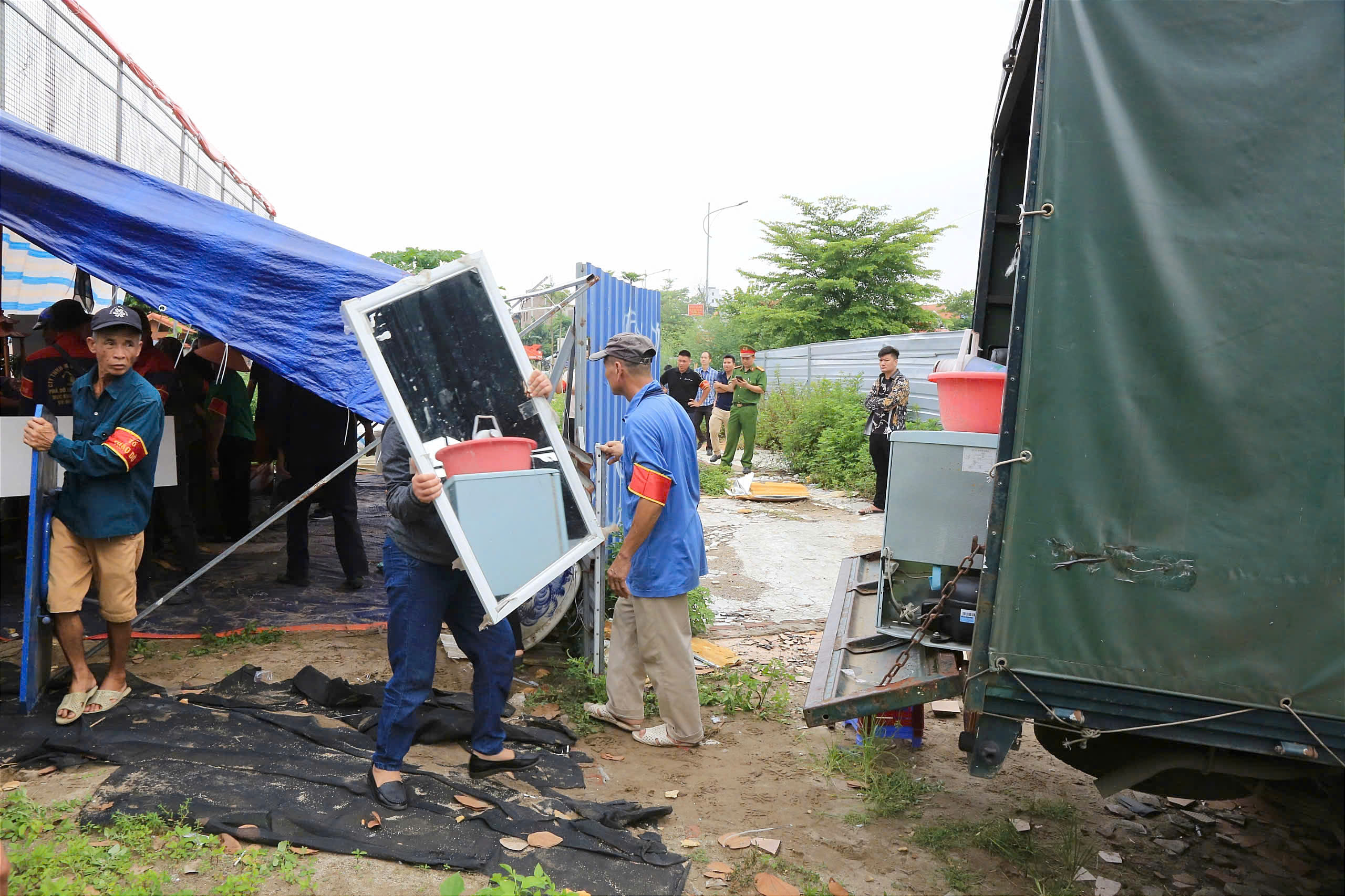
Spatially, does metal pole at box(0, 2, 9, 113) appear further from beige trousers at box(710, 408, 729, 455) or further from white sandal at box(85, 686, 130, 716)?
beige trousers at box(710, 408, 729, 455)

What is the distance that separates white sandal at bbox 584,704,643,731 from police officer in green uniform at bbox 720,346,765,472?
930 cm

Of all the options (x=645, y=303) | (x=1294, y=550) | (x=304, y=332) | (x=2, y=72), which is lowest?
(x=1294, y=550)

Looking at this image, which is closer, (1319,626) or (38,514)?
(1319,626)

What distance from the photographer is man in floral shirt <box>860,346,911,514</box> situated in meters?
10.7

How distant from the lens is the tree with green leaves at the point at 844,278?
29.4m

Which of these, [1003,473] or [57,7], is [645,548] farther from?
[57,7]

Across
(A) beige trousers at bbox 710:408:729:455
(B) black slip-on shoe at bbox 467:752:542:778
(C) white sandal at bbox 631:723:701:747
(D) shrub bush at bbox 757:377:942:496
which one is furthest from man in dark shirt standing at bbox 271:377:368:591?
(A) beige trousers at bbox 710:408:729:455

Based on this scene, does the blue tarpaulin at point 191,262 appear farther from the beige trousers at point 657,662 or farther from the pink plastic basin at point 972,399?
the pink plastic basin at point 972,399

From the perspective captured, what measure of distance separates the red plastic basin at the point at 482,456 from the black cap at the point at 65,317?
372 centimetres

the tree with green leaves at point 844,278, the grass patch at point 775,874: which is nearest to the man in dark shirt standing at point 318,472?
the grass patch at point 775,874

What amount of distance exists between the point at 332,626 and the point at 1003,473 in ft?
15.7

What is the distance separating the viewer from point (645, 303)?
6934 mm

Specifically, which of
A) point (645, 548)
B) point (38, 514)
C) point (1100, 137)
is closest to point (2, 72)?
point (38, 514)

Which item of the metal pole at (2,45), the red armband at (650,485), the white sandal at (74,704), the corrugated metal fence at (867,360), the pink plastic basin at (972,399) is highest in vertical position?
the metal pole at (2,45)
